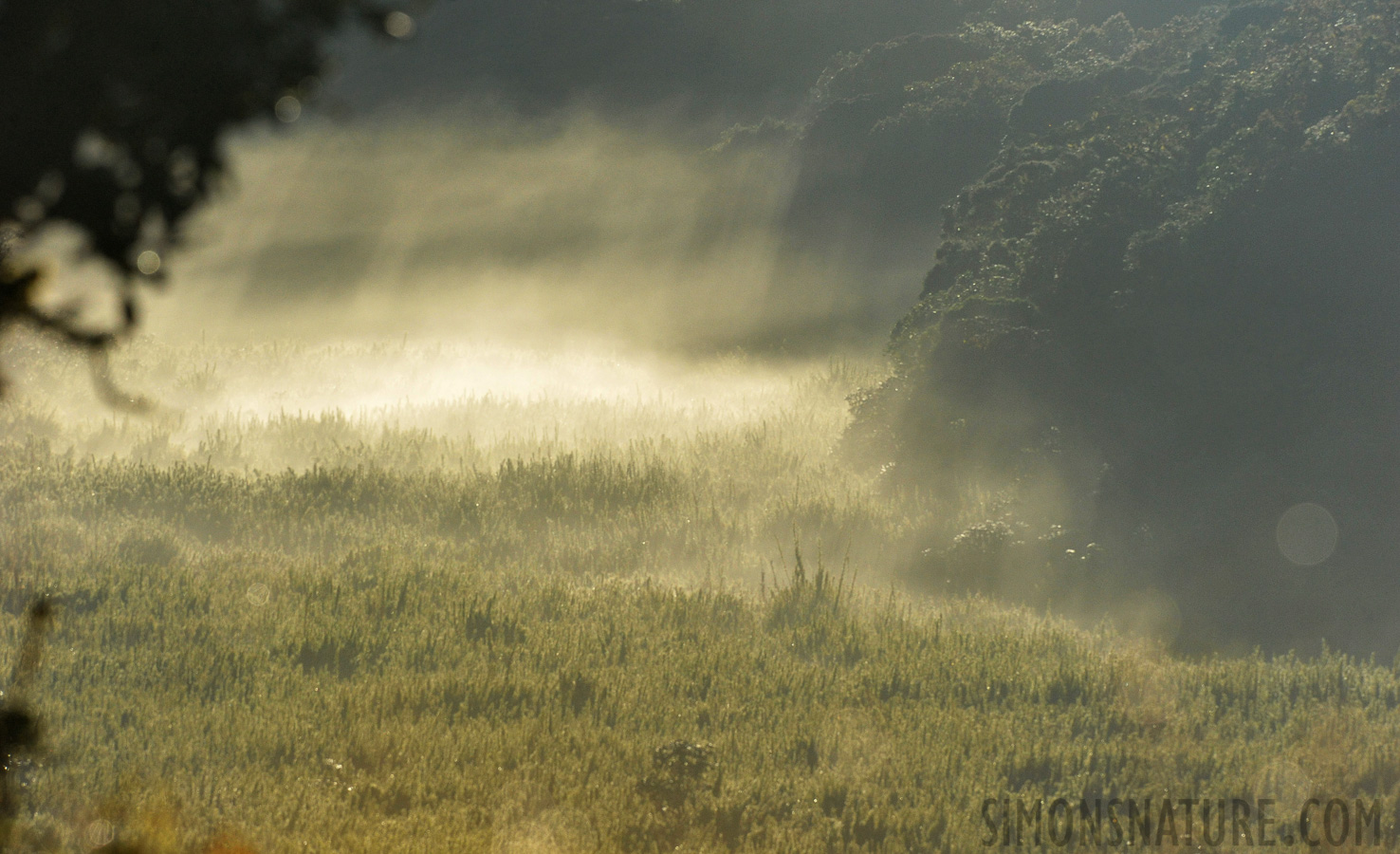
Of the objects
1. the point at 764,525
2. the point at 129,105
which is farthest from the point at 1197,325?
the point at 129,105

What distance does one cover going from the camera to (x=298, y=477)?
1770 cm

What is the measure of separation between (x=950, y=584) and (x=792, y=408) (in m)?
7.98

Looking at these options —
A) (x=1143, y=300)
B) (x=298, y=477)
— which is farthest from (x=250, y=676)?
(x=1143, y=300)

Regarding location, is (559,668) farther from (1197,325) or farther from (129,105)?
(1197,325)

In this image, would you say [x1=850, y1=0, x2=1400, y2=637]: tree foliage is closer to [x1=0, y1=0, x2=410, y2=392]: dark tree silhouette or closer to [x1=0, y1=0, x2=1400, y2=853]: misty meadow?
[x1=0, y1=0, x2=1400, y2=853]: misty meadow

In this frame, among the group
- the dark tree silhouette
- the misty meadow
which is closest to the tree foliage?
the misty meadow

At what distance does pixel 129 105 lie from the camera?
3.31 metres

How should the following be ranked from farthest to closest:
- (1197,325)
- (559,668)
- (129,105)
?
(1197,325)
(559,668)
(129,105)

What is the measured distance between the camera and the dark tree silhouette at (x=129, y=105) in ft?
10.5

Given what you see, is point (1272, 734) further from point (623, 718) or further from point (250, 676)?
point (250, 676)

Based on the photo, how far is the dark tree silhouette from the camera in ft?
10.5

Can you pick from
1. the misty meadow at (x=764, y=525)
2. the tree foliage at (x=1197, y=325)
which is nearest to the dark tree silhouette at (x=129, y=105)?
the misty meadow at (x=764, y=525)

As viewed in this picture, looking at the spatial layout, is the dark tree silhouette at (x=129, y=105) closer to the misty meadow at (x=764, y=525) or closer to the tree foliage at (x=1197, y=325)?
the misty meadow at (x=764, y=525)

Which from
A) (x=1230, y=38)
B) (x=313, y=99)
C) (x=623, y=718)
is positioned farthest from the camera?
(x=1230, y=38)
